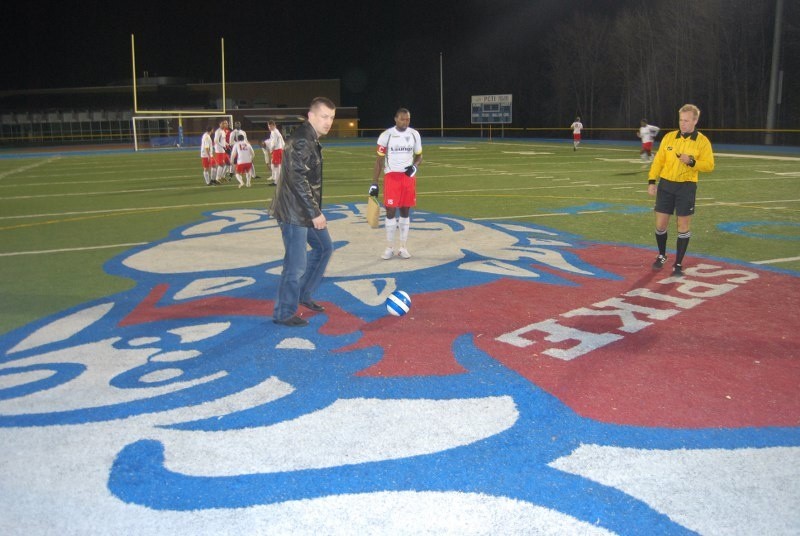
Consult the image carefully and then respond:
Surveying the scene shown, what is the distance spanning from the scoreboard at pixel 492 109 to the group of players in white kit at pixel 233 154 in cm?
3561

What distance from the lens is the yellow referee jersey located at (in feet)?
27.2

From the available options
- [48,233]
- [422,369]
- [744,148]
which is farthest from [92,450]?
[744,148]

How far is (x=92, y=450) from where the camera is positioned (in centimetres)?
399

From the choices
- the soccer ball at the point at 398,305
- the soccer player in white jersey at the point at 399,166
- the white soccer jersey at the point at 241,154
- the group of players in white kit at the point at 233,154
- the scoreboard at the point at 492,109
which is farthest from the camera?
the scoreboard at the point at 492,109

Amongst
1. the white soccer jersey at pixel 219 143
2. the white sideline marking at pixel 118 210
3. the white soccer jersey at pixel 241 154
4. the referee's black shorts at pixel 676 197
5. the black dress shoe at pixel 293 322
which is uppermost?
the white soccer jersey at pixel 219 143

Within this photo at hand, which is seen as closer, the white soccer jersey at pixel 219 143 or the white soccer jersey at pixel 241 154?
the white soccer jersey at pixel 241 154

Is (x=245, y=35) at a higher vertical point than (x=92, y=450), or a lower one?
higher

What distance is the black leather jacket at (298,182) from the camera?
19.9 ft

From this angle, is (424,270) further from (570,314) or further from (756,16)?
(756,16)

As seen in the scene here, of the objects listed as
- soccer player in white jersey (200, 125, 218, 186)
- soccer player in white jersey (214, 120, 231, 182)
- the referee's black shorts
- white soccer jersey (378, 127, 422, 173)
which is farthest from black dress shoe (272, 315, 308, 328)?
soccer player in white jersey (214, 120, 231, 182)

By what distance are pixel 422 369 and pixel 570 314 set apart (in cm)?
213

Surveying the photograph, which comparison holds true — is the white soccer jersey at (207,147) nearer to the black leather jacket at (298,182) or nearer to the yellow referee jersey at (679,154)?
the yellow referee jersey at (679,154)

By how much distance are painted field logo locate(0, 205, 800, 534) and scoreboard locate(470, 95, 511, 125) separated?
4832 centimetres

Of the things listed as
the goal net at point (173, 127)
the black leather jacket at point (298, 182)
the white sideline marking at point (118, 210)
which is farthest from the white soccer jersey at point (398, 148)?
the goal net at point (173, 127)
